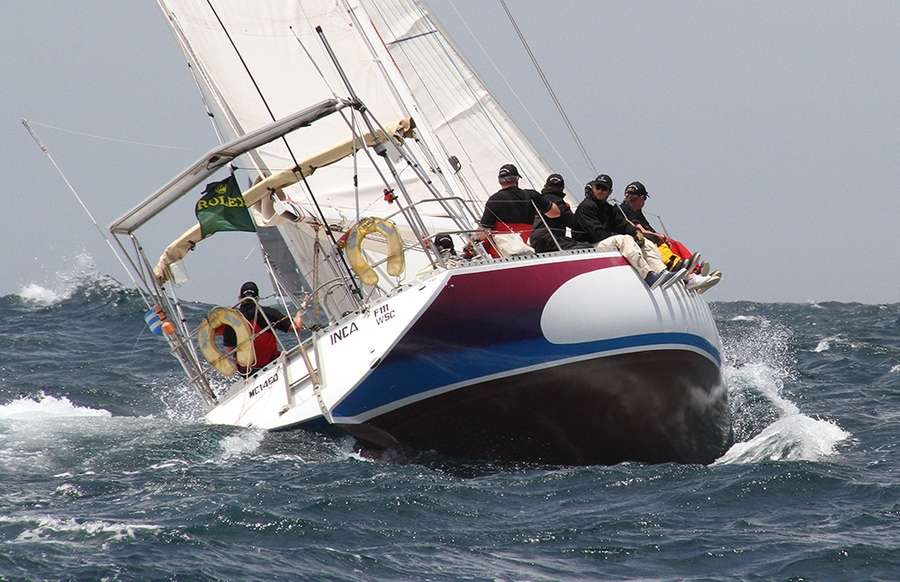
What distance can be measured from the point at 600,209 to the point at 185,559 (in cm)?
488

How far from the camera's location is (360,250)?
828 cm

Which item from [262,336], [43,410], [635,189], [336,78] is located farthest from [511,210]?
[43,410]

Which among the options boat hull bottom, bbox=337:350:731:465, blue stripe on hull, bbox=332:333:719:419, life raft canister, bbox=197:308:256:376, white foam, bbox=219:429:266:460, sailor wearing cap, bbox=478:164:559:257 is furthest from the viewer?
life raft canister, bbox=197:308:256:376

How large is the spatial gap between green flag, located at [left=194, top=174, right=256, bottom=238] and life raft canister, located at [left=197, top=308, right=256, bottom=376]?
0.85 meters

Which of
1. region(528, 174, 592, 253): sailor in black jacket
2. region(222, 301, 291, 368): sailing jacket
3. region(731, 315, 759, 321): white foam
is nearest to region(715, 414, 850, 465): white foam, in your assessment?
region(528, 174, 592, 253): sailor in black jacket

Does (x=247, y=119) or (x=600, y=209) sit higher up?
(x=247, y=119)

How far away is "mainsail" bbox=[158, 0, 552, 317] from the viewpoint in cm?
1245

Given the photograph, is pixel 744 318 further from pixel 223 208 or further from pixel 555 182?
pixel 223 208

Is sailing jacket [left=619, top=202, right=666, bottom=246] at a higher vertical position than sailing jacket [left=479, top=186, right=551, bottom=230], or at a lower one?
lower

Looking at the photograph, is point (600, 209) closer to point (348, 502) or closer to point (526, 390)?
point (526, 390)

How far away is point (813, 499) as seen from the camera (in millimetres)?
6785

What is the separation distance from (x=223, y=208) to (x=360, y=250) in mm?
1588

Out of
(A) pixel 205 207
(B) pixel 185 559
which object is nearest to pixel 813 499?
(B) pixel 185 559

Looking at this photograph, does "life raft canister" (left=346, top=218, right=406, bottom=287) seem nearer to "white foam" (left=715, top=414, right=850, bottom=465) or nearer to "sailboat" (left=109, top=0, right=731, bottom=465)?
"sailboat" (left=109, top=0, right=731, bottom=465)
